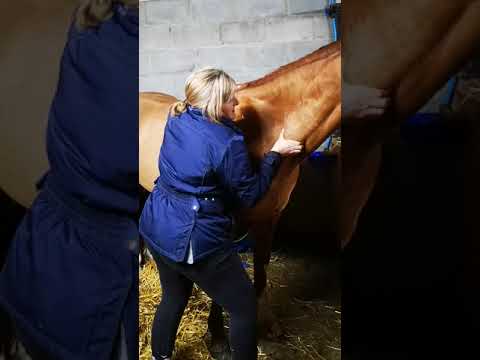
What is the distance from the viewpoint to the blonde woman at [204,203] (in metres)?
1.24

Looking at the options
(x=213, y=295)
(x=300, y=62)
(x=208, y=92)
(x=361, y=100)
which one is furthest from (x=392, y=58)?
(x=213, y=295)

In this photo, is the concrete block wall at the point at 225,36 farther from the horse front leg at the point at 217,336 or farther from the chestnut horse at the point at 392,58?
the horse front leg at the point at 217,336

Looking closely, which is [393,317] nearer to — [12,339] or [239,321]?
[239,321]

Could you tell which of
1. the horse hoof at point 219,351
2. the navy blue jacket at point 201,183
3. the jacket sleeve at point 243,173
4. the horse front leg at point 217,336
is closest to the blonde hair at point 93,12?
the navy blue jacket at point 201,183

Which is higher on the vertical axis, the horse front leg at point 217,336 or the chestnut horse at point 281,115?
the chestnut horse at point 281,115

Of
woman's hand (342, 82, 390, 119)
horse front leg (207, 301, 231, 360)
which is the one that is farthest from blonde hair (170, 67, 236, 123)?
horse front leg (207, 301, 231, 360)

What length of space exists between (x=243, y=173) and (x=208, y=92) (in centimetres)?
23

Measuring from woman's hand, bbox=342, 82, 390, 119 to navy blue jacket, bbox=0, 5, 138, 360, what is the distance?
0.60 metres

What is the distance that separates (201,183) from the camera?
1.25m

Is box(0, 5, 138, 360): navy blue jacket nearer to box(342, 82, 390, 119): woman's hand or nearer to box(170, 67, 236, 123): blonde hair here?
box(170, 67, 236, 123): blonde hair

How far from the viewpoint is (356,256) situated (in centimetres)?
138

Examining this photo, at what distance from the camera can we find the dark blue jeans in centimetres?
131

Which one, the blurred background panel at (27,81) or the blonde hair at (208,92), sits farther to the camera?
the blurred background panel at (27,81)

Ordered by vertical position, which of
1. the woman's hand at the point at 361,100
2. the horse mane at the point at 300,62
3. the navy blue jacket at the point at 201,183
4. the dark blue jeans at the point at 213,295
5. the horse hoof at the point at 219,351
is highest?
the horse mane at the point at 300,62
